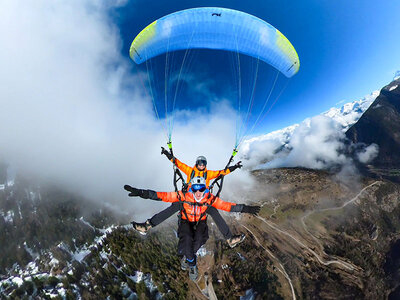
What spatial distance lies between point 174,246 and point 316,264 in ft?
207

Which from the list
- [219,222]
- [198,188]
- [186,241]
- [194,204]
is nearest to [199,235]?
[186,241]

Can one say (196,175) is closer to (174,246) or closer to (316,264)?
(174,246)

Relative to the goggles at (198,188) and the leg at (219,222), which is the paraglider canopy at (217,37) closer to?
the goggles at (198,188)

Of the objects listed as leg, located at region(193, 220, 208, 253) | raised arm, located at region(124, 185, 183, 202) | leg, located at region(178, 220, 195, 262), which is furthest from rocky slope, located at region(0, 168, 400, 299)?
raised arm, located at region(124, 185, 183, 202)

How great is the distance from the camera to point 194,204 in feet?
30.5

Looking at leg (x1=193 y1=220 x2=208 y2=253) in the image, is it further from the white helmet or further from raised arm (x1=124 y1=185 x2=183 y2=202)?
the white helmet

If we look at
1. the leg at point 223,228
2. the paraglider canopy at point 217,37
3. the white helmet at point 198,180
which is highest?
the paraglider canopy at point 217,37

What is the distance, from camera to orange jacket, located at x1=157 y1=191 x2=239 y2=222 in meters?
9.28

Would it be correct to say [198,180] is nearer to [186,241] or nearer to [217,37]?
[186,241]

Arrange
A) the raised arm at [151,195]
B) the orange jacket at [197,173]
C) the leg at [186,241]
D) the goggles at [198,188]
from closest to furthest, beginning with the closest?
1. the raised arm at [151,195]
2. the goggles at [198,188]
3. the orange jacket at [197,173]
4. the leg at [186,241]

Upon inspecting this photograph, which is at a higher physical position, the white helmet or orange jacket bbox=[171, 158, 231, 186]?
orange jacket bbox=[171, 158, 231, 186]

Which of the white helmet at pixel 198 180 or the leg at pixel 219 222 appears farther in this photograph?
the leg at pixel 219 222

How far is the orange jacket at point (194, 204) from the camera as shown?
9.28 metres

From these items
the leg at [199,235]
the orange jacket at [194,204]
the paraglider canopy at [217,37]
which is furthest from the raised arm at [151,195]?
the paraglider canopy at [217,37]
